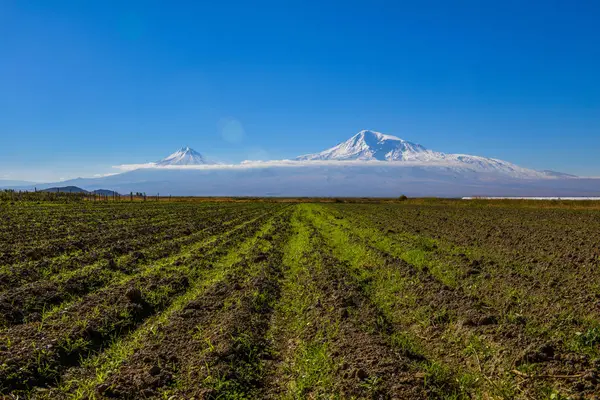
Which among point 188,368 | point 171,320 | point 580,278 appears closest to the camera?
point 188,368

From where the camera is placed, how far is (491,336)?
6.61m

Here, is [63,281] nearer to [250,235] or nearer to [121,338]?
[121,338]

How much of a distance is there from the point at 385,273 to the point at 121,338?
7.97 metres

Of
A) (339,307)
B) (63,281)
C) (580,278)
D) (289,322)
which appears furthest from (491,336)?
(63,281)

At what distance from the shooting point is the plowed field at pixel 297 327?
17.1 feet

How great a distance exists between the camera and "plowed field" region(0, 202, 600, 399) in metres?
5.22

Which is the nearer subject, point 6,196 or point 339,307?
point 339,307

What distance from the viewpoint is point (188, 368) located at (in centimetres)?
563

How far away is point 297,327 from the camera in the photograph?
7.74 metres

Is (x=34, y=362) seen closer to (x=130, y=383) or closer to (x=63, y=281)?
(x=130, y=383)

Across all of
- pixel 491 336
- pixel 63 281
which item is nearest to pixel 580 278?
pixel 491 336

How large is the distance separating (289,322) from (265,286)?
2.39 m

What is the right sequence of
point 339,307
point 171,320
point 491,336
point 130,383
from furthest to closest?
point 339,307, point 171,320, point 491,336, point 130,383

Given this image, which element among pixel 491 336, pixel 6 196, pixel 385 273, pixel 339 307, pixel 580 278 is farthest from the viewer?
pixel 6 196
